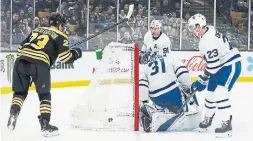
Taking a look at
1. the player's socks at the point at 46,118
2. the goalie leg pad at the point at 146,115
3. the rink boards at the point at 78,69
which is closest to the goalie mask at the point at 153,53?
the goalie leg pad at the point at 146,115

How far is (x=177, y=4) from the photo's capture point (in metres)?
10.2

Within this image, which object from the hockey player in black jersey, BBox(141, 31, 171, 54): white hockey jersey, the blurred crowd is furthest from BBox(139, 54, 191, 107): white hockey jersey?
the blurred crowd

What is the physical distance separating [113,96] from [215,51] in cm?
96

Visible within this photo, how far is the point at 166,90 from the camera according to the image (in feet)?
14.6

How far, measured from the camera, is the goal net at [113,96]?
14.5 feet

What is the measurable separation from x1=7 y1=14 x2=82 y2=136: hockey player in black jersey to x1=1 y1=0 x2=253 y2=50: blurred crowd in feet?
13.1

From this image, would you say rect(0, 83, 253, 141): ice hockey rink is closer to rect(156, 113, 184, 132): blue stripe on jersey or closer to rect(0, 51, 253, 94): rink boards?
rect(156, 113, 184, 132): blue stripe on jersey

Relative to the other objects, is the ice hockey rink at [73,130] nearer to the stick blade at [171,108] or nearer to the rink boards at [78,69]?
the stick blade at [171,108]

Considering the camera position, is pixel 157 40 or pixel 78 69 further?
pixel 78 69

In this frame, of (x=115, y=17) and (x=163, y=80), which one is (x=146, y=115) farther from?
(x=115, y=17)

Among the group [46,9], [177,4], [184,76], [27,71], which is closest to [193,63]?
→ [177,4]

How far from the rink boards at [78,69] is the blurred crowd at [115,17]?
1.34 ft

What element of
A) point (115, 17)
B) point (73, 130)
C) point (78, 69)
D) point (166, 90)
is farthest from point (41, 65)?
point (115, 17)

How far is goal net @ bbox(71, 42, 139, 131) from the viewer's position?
14.5ft
